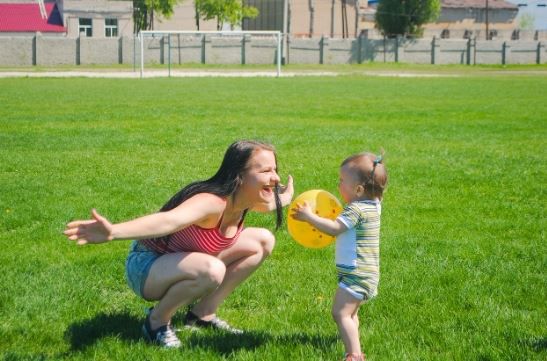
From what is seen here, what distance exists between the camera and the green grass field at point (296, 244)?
454cm

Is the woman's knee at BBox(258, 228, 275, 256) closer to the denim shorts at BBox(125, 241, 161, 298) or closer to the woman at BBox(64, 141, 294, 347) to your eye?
the woman at BBox(64, 141, 294, 347)

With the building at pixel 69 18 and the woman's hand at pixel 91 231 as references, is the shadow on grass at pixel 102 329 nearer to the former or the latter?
the woman's hand at pixel 91 231

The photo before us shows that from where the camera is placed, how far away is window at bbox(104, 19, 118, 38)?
255ft

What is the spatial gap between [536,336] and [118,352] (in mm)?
2400

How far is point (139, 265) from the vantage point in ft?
14.7

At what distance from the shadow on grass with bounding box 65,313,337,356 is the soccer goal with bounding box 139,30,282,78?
196 feet

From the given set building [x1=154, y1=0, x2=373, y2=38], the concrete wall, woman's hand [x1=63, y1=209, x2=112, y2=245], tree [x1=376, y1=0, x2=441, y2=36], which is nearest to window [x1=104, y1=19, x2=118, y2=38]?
the concrete wall

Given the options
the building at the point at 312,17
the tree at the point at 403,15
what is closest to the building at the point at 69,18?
the building at the point at 312,17

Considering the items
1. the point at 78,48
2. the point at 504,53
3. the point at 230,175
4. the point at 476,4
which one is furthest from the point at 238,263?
the point at 476,4

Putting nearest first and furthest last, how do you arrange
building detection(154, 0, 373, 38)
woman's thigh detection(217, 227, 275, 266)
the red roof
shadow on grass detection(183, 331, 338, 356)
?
shadow on grass detection(183, 331, 338, 356) → woman's thigh detection(217, 227, 275, 266) → the red roof → building detection(154, 0, 373, 38)

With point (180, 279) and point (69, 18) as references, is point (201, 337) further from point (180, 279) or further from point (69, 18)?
point (69, 18)

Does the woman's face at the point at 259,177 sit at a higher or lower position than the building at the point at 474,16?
lower

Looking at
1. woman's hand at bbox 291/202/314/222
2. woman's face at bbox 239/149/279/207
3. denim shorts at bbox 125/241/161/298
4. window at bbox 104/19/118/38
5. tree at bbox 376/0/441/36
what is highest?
tree at bbox 376/0/441/36

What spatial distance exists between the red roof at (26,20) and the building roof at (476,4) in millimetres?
61325
